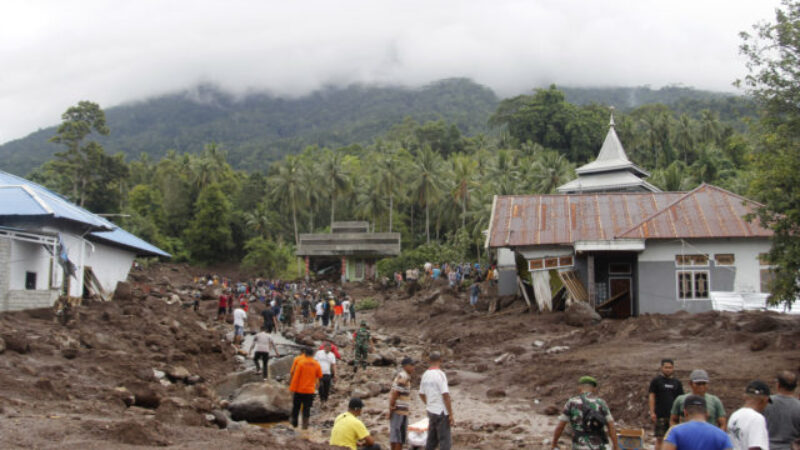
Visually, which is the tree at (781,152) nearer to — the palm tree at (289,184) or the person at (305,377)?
the person at (305,377)

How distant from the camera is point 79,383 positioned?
44.3 feet

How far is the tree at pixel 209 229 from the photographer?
6481 cm

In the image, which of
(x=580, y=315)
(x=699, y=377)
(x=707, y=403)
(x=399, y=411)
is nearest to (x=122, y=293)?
(x=580, y=315)

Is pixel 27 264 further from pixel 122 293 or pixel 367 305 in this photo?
pixel 367 305

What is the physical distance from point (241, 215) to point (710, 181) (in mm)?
43950

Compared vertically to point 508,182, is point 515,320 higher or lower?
lower

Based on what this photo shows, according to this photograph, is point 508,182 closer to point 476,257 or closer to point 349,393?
point 476,257

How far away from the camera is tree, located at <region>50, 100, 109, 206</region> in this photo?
179ft

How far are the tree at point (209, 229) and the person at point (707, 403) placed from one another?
60.1 m

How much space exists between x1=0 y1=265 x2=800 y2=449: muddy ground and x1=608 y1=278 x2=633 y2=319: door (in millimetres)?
3701

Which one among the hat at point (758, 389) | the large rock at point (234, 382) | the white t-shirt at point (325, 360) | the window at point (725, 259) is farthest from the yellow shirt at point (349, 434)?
the window at point (725, 259)

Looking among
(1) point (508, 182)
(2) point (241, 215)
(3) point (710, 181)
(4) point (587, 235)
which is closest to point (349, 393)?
(4) point (587, 235)

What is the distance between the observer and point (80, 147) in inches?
2221

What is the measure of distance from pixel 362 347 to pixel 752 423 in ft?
48.3
